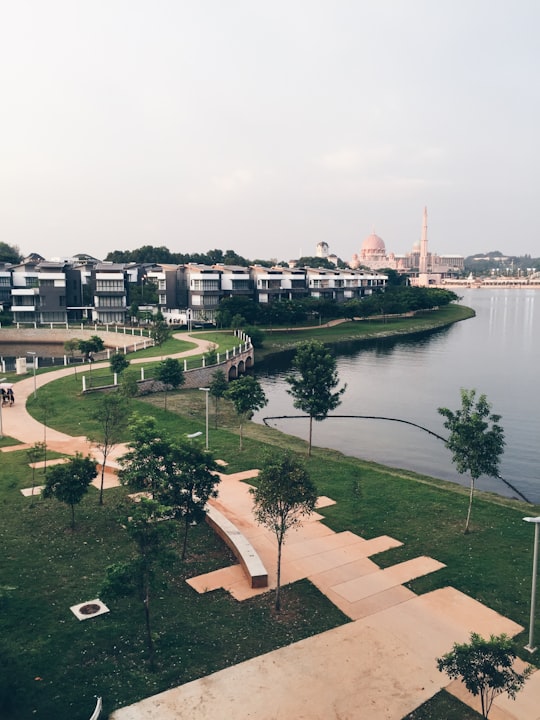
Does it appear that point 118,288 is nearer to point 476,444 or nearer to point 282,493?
point 476,444

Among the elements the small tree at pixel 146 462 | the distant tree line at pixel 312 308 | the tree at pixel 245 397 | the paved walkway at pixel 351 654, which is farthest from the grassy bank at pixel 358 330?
the paved walkway at pixel 351 654

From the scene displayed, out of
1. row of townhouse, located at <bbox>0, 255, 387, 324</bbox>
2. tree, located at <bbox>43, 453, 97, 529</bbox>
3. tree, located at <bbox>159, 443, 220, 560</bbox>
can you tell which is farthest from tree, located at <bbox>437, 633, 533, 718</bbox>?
row of townhouse, located at <bbox>0, 255, 387, 324</bbox>

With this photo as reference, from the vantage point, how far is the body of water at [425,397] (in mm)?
41119

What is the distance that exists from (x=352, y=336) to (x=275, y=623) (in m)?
95.2

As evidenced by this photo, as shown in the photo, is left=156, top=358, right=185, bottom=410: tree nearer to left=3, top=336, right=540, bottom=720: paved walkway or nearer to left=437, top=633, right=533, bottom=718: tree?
left=3, top=336, right=540, bottom=720: paved walkway

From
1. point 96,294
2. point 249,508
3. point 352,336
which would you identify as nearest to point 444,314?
point 352,336

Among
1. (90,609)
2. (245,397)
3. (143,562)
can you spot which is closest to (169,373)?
(245,397)

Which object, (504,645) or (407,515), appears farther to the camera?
(407,515)

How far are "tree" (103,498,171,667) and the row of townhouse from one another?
9392 cm

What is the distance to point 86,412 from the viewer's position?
4481 centimetres

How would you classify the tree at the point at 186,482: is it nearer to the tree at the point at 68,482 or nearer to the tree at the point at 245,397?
the tree at the point at 68,482

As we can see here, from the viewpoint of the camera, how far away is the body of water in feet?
135

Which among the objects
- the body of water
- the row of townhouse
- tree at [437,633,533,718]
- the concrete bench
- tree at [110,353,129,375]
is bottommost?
the body of water

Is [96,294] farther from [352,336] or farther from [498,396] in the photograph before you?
[498,396]
